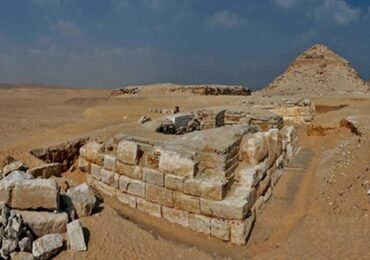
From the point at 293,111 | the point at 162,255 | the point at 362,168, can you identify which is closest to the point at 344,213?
the point at 362,168

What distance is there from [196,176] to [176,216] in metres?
0.72

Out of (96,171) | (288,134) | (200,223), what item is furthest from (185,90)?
(200,223)

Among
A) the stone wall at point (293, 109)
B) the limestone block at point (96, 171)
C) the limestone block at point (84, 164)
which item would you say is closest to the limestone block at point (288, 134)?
the stone wall at point (293, 109)

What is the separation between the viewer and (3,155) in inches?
317

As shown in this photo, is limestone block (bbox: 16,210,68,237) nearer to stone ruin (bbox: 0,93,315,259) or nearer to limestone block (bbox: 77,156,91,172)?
stone ruin (bbox: 0,93,315,259)

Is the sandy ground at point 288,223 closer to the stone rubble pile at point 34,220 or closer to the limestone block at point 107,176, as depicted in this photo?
the stone rubble pile at point 34,220

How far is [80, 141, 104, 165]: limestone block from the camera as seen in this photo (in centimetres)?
747

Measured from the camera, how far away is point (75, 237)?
14.5ft

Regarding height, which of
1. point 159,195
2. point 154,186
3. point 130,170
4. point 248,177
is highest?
point 248,177

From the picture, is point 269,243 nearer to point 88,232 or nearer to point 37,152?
point 88,232

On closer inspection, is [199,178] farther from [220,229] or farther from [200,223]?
[220,229]

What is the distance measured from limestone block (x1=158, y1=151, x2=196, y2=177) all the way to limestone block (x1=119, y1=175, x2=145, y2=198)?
1.92 feet

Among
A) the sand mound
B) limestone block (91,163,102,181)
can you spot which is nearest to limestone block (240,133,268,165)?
limestone block (91,163,102,181)

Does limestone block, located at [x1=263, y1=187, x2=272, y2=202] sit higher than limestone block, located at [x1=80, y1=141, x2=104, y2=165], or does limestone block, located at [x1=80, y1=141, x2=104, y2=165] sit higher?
limestone block, located at [x1=80, y1=141, x2=104, y2=165]
